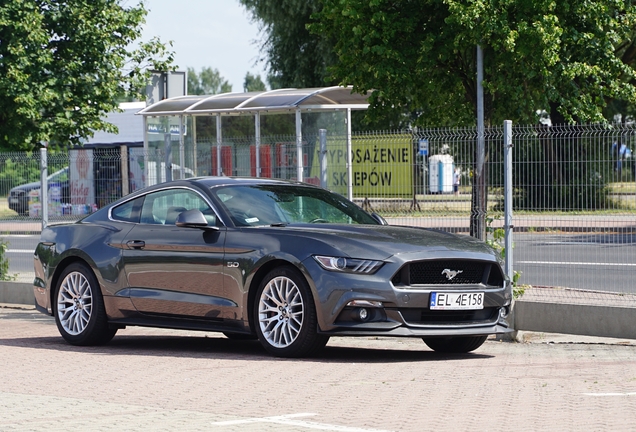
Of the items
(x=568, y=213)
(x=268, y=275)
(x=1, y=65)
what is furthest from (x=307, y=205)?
(x=1, y=65)

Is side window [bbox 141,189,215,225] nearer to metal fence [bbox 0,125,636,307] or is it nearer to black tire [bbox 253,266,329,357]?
black tire [bbox 253,266,329,357]

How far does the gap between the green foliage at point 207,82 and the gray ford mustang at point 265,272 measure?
173619 mm

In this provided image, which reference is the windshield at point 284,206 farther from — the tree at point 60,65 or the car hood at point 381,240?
the tree at point 60,65

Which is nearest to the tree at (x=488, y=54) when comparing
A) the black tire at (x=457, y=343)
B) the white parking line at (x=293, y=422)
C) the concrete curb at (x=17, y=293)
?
the concrete curb at (x=17, y=293)

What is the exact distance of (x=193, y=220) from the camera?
9.85 metres

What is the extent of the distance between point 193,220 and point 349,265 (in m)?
1.54

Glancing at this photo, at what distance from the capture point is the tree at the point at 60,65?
62.4ft

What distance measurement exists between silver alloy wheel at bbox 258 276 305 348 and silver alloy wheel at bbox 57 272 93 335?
207cm

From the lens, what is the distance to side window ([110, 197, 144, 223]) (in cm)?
1084

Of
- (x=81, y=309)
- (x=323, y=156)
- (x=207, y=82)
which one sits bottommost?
(x=81, y=309)

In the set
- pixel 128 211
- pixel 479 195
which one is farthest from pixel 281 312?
pixel 479 195

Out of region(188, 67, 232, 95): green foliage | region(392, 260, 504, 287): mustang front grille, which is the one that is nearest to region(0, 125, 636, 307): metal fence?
region(392, 260, 504, 287): mustang front grille

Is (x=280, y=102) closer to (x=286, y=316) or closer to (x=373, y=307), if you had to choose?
(x=286, y=316)

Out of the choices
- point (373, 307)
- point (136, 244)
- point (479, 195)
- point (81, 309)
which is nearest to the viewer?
point (373, 307)
